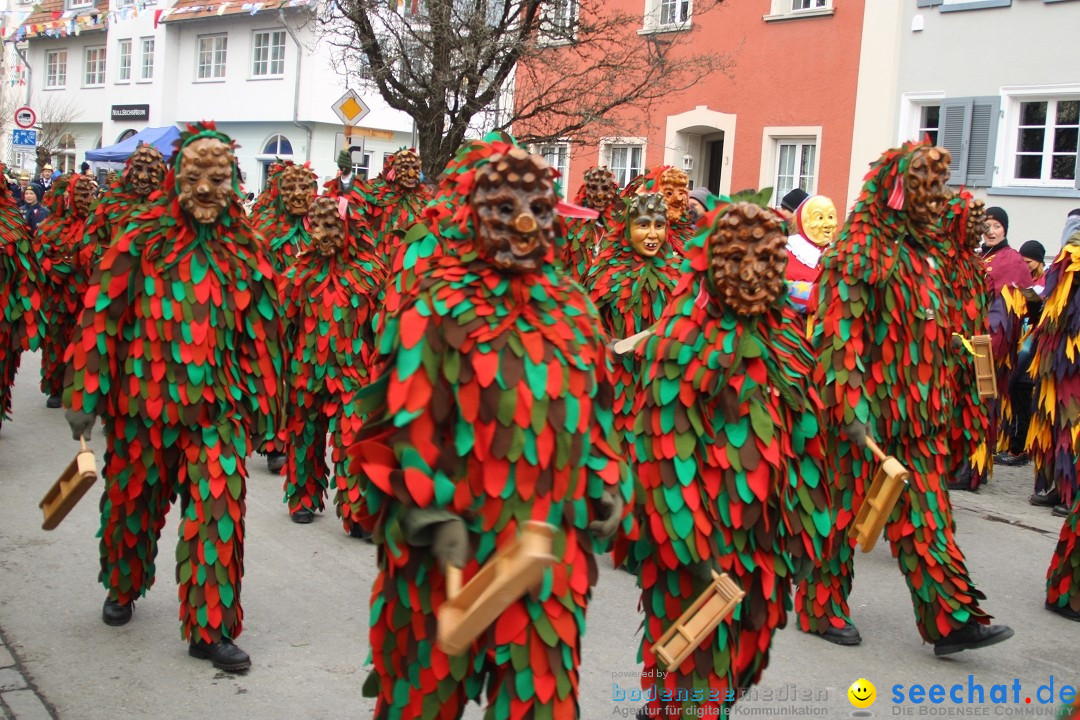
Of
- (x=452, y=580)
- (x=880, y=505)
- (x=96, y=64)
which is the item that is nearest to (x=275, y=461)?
(x=880, y=505)

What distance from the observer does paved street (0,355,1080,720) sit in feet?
16.2

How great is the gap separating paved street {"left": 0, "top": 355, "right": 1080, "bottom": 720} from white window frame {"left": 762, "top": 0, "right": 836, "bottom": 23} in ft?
42.6

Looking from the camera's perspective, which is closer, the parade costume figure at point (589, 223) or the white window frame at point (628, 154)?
the parade costume figure at point (589, 223)

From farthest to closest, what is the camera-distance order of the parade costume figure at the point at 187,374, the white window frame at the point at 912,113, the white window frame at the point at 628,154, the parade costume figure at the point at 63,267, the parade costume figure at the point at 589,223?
the white window frame at the point at 628,154 → the white window frame at the point at 912,113 → the parade costume figure at the point at 63,267 → the parade costume figure at the point at 589,223 → the parade costume figure at the point at 187,374

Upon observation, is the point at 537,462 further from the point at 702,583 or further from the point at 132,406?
the point at 132,406

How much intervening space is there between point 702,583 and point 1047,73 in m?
14.4

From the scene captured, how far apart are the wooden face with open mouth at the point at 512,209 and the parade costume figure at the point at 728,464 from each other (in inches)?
37.4

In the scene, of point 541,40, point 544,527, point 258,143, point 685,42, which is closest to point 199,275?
point 544,527

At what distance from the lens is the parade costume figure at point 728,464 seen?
4.08 m

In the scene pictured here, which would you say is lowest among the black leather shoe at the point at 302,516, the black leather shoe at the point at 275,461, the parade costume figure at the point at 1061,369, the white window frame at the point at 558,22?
the black leather shoe at the point at 302,516

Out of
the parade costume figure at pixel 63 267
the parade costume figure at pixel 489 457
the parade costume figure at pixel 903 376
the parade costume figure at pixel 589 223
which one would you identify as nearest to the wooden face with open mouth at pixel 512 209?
the parade costume figure at pixel 489 457

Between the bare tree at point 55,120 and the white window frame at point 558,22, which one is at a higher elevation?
the bare tree at point 55,120

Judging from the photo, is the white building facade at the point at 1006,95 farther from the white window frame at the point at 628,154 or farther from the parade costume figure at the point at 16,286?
the parade costume figure at the point at 16,286

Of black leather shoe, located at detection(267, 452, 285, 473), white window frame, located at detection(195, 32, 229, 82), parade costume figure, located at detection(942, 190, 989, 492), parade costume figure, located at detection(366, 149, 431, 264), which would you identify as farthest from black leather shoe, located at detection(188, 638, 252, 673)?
white window frame, located at detection(195, 32, 229, 82)
